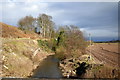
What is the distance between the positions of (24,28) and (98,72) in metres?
17.8

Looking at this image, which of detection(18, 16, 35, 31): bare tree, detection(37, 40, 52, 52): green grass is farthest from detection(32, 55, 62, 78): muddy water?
detection(18, 16, 35, 31): bare tree

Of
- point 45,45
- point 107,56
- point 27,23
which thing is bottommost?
point 107,56

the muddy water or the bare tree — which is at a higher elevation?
the bare tree

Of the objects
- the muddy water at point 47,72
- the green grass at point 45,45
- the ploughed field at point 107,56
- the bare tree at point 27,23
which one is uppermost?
the bare tree at point 27,23

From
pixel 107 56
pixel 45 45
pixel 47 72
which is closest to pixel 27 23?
pixel 45 45

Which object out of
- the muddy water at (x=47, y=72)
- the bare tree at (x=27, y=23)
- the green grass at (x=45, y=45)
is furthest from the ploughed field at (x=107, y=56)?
the bare tree at (x=27, y=23)

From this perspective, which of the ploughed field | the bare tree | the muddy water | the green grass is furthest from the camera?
the bare tree

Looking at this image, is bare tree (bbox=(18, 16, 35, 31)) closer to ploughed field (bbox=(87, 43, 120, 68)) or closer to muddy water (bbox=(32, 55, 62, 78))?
ploughed field (bbox=(87, 43, 120, 68))

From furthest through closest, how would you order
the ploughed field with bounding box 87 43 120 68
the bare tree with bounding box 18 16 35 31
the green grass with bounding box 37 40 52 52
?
the bare tree with bounding box 18 16 35 31 < the green grass with bounding box 37 40 52 52 < the ploughed field with bounding box 87 43 120 68

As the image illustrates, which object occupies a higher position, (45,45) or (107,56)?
(45,45)

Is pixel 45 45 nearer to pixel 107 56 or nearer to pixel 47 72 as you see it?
pixel 107 56

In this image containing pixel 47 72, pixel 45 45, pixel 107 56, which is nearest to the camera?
pixel 47 72

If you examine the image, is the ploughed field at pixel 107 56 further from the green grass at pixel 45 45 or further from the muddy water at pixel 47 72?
the green grass at pixel 45 45

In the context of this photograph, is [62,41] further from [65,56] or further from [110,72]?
[110,72]
